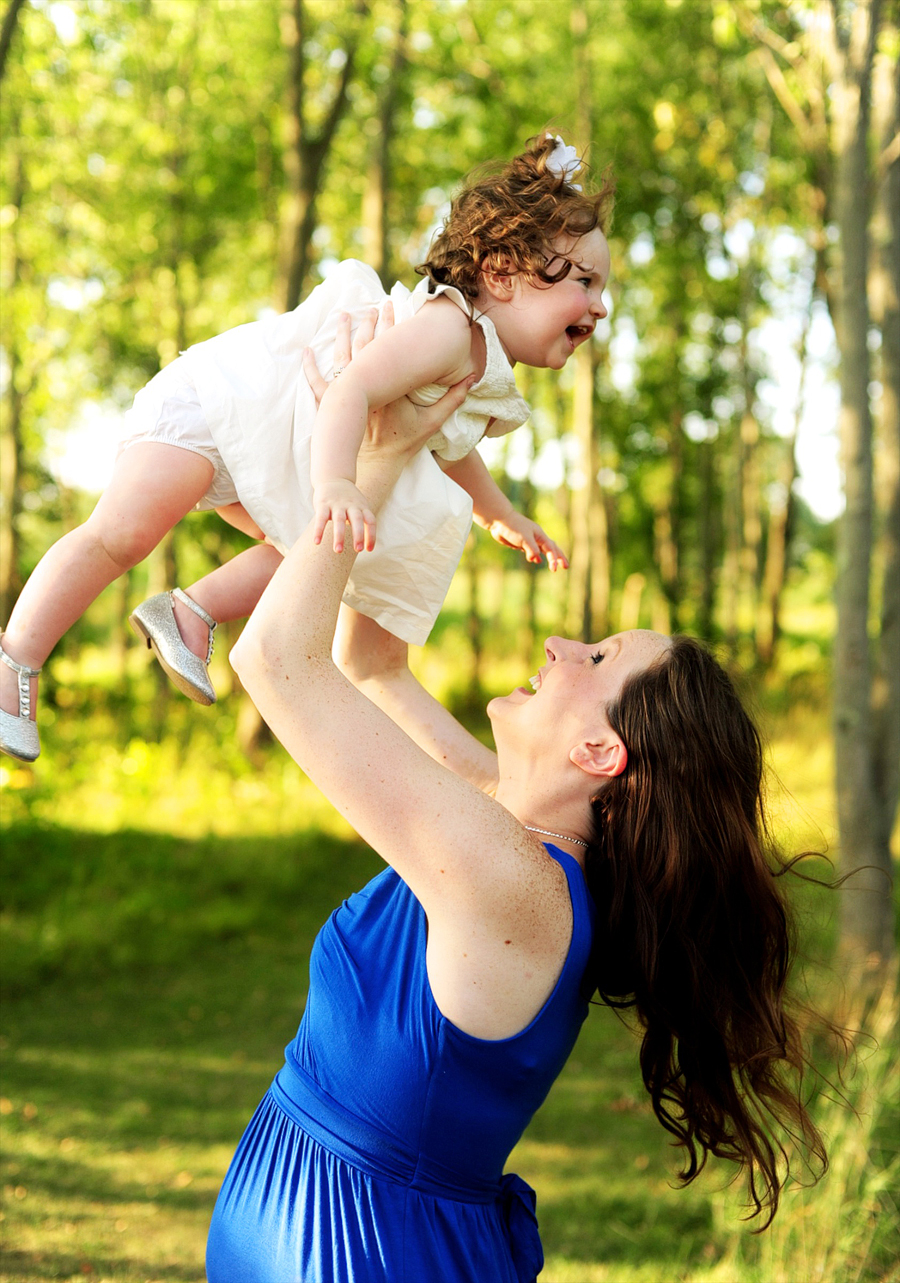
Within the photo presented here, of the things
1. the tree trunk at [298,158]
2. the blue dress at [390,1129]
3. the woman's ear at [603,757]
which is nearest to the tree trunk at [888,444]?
the woman's ear at [603,757]

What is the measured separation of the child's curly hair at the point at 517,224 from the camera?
1878 millimetres

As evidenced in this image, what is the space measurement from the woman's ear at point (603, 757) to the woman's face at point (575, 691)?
0.02 metres

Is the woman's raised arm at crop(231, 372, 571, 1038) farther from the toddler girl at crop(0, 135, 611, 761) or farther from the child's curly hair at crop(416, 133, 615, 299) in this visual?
the child's curly hair at crop(416, 133, 615, 299)

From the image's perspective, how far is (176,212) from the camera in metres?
12.0

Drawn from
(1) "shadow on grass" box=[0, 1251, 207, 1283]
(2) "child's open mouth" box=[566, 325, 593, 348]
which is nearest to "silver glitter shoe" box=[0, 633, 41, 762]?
(2) "child's open mouth" box=[566, 325, 593, 348]

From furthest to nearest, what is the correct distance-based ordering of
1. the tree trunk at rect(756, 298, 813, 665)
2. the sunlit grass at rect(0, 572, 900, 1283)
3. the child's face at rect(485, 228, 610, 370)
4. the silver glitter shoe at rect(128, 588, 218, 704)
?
the tree trunk at rect(756, 298, 813, 665)
the sunlit grass at rect(0, 572, 900, 1283)
the child's face at rect(485, 228, 610, 370)
the silver glitter shoe at rect(128, 588, 218, 704)

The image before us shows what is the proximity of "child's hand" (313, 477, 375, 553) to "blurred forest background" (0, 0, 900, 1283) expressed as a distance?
89 cm

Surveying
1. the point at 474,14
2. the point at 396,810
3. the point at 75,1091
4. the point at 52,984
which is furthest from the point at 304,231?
the point at 396,810

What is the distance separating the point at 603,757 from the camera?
5.61 ft

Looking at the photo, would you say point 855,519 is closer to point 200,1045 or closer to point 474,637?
point 200,1045

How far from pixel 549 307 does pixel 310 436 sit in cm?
50

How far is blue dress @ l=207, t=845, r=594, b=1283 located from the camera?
1498 millimetres

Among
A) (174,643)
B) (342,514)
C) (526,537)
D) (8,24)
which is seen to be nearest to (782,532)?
(8,24)

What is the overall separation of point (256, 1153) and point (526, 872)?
65cm
